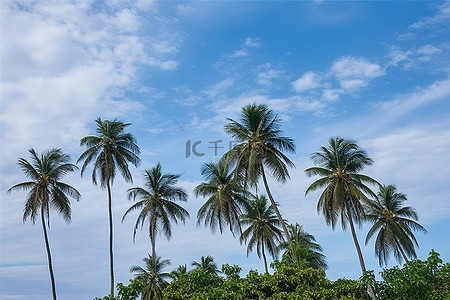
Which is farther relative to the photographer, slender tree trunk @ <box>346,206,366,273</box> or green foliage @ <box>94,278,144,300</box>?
slender tree trunk @ <box>346,206,366,273</box>

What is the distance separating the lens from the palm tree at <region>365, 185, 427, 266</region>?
1689 inches

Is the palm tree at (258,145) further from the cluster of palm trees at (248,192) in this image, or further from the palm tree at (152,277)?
the palm tree at (152,277)

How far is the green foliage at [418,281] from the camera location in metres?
20.7

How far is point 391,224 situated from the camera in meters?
43.2

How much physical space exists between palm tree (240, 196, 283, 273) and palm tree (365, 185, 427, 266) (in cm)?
832

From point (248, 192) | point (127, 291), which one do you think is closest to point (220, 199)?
point (248, 192)

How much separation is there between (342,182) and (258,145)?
7.49m

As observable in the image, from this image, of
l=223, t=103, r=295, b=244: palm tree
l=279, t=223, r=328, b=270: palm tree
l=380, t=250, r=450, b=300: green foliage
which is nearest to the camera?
l=380, t=250, r=450, b=300: green foliage

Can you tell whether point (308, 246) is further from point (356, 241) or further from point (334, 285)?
point (334, 285)

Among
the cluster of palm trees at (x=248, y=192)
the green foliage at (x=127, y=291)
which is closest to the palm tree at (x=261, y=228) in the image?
the cluster of palm trees at (x=248, y=192)

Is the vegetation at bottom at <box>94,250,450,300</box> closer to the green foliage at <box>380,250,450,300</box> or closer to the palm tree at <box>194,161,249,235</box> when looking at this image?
the green foliage at <box>380,250,450,300</box>

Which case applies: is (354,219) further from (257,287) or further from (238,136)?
(257,287)

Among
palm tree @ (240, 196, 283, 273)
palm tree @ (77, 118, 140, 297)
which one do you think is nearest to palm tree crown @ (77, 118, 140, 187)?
palm tree @ (77, 118, 140, 297)

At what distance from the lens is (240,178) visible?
33062 millimetres
